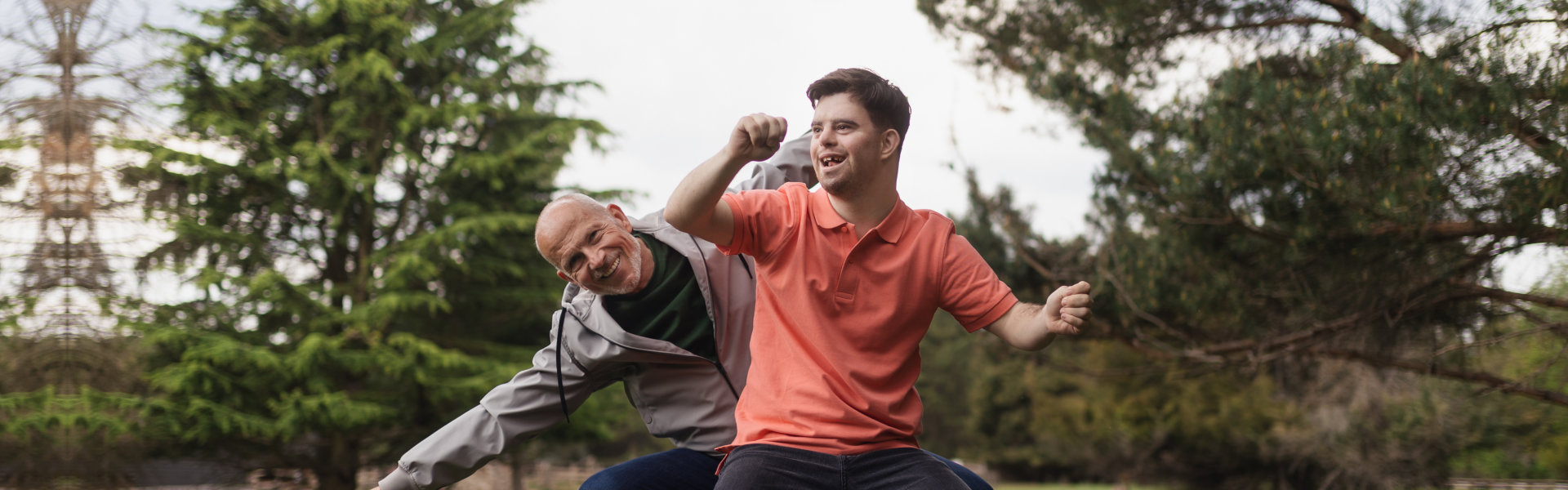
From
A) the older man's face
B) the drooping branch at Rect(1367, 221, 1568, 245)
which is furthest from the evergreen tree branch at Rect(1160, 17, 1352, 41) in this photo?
the older man's face

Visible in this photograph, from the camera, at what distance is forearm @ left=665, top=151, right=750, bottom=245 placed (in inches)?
77.1

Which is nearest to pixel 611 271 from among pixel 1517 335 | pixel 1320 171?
pixel 1320 171

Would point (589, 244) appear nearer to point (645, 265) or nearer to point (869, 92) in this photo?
point (645, 265)

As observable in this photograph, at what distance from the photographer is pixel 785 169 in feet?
11.9

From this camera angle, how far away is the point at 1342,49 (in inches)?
283

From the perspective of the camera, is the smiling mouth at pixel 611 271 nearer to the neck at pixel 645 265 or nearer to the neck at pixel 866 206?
the neck at pixel 645 265

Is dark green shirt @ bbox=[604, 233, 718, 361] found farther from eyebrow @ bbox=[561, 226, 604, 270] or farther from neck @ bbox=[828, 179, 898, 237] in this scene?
neck @ bbox=[828, 179, 898, 237]

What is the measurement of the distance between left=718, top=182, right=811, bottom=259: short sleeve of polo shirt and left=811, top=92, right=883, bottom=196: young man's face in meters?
0.13

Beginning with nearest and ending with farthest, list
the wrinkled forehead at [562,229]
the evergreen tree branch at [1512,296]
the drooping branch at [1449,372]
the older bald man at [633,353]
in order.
A: the wrinkled forehead at [562,229] → the older bald man at [633,353] → the evergreen tree branch at [1512,296] → the drooping branch at [1449,372]

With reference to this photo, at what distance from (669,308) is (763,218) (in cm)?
85

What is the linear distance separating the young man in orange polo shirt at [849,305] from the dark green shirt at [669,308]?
722 mm

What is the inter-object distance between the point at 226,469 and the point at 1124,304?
13.4 meters

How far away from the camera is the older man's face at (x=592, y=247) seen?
9.02 ft

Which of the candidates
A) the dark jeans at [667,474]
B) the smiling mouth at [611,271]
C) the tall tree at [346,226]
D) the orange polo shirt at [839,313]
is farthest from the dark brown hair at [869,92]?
the tall tree at [346,226]
